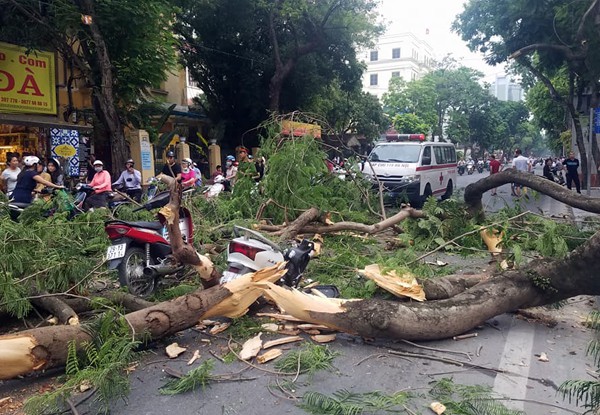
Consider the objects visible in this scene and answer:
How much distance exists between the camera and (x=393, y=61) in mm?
71312

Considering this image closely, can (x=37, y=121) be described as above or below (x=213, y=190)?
above

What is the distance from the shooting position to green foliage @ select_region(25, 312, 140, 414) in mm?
3018

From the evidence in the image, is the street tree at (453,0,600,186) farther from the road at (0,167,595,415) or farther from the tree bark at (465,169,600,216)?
the road at (0,167,595,415)

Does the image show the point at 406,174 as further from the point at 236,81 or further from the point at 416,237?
the point at 236,81

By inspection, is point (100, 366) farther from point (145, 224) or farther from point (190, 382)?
point (145, 224)

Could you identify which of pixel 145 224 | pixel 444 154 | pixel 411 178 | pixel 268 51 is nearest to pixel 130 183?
pixel 145 224

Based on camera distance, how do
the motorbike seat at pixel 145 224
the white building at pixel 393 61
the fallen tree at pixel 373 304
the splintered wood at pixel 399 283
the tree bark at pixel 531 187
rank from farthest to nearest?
the white building at pixel 393 61 → the tree bark at pixel 531 187 → the motorbike seat at pixel 145 224 → the splintered wood at pixel 399 283 → the fallen tree at pixel 373 304

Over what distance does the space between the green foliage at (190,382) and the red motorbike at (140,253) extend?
1.93m

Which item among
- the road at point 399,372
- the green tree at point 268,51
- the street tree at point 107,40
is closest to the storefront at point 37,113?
the street tree at point 107,40

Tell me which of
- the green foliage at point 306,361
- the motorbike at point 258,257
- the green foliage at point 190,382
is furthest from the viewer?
the motorbike at point 258,257

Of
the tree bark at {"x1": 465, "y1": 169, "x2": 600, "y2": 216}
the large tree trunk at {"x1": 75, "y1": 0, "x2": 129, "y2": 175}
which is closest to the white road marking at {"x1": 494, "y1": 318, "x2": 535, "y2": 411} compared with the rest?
the tree bark at {"x1": 465, "y1": 169, "x2": 600, "y2": 216}

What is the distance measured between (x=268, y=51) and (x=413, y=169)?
Result: 11.3 meters

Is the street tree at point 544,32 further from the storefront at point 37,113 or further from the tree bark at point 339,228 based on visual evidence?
the storefront at point 37,113

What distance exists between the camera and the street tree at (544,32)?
1341 cm
